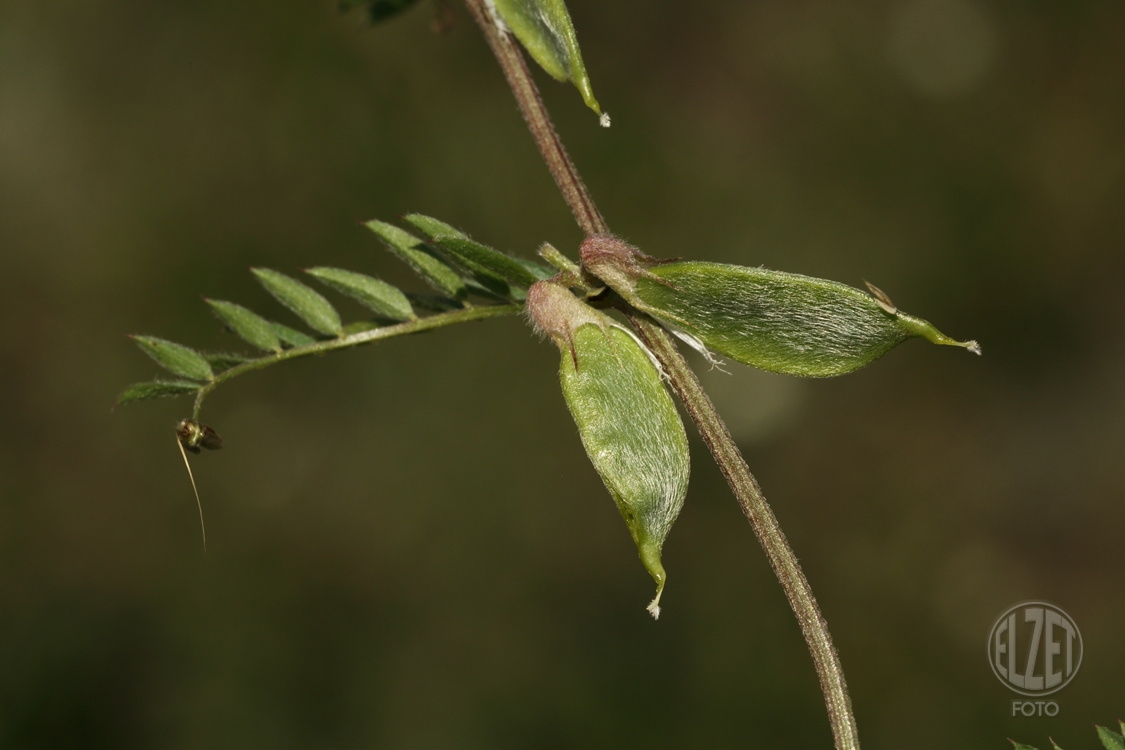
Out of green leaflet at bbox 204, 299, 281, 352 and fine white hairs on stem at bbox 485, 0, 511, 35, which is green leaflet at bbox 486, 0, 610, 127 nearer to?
fine white hairs on stem at bbox 485, 0, 511, 35

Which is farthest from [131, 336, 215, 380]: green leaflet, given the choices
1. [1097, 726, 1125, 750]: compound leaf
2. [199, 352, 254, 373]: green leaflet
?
[1097, 726, 1125, 750]: compound leaf

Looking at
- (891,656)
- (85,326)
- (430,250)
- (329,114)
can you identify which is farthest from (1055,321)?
(85,326)

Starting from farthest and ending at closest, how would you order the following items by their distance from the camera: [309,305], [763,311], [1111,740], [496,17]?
[309,305]
[496,17]
[1111,740]
[763,311]

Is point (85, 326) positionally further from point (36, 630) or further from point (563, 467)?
point (563, 467)

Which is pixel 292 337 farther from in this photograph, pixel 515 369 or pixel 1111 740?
pixel 515 369

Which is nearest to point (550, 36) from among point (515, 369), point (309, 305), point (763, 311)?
point (763, 311)

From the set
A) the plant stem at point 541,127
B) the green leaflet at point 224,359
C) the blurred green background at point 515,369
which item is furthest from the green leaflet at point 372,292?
the blurred green background at point 515,369
